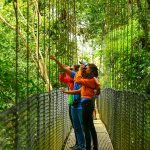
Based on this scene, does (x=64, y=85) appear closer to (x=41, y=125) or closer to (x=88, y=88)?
(x=88, y=88)

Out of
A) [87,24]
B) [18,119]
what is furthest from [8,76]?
[87,24]

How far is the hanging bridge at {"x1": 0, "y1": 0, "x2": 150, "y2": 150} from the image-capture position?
161 inches

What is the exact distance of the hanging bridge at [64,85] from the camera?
4.10 metres

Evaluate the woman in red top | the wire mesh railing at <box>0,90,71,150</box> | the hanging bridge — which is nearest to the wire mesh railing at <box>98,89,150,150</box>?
the hanging bridge

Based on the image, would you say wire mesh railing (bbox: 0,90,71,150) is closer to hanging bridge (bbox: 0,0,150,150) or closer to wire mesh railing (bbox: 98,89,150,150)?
hanging bridge (bbox: 0,0,150,150)

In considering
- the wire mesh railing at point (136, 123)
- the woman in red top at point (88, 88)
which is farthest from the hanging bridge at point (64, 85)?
the woman in red top at point (88, 88)

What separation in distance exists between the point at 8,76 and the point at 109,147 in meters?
2.97

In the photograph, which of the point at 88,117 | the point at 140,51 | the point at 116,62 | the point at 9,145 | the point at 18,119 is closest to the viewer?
the point at 9,145

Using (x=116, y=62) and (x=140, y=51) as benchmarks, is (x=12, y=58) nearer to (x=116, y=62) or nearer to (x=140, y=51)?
(x=116, y=62)

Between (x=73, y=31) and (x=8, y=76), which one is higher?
(x=73, y=31)

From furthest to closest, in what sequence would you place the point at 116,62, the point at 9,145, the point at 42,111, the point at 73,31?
the point at 73,31 → the point at 116,62 → the point at 42,111 → the point at 9,145

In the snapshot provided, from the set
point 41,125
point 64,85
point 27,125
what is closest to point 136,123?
point 41,125

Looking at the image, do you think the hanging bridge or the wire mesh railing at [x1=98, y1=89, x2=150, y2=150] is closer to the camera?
the hanging bridge

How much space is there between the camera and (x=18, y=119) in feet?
11.5
